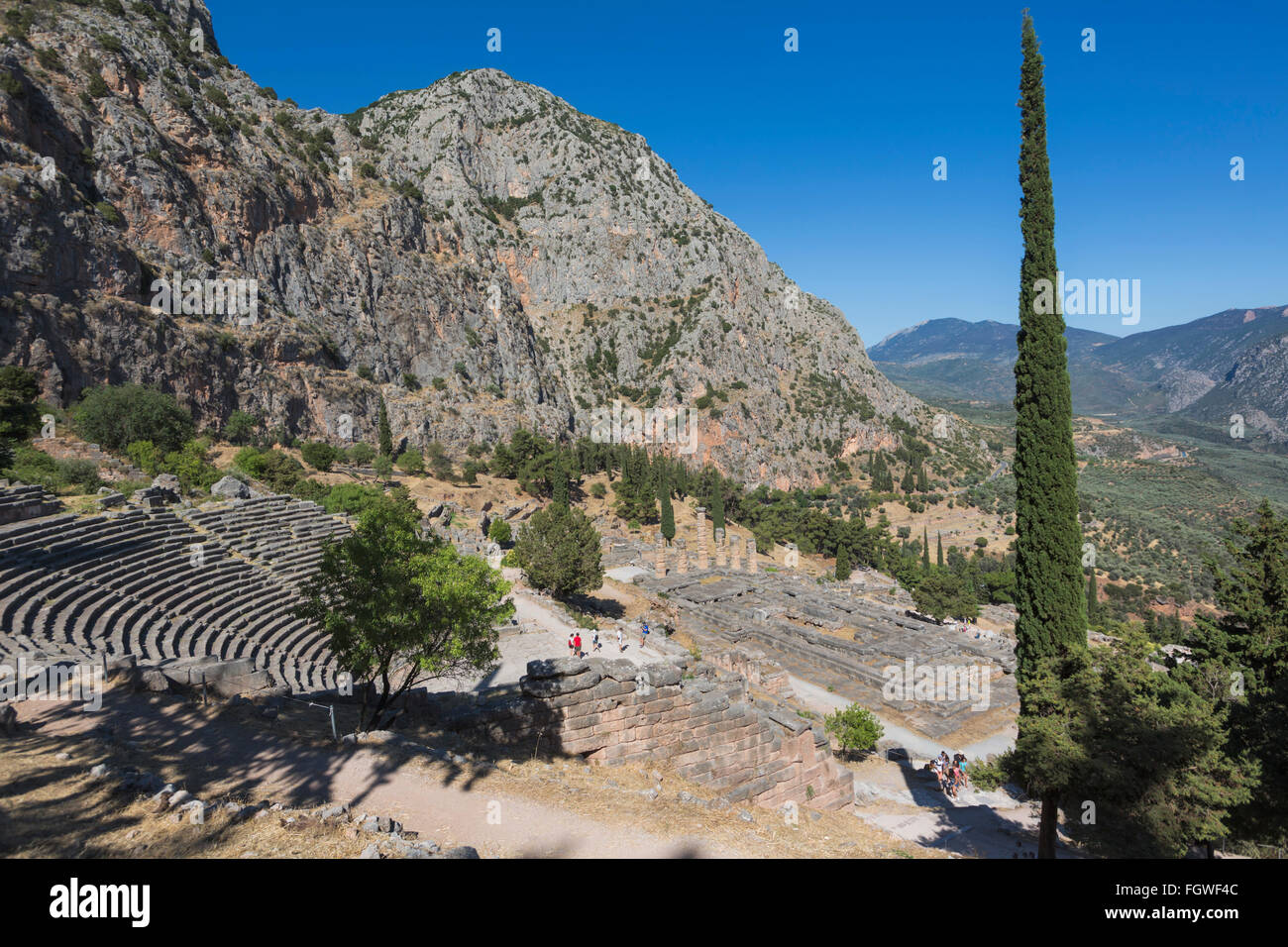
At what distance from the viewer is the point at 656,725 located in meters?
12.5

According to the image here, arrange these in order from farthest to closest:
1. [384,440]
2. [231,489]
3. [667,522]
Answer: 1. [384,440]
2. [667,522]
3. [231,489]

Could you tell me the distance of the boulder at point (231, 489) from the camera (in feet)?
94.4

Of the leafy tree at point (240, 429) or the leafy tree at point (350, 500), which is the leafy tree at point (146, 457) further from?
the leafy tree at point (240, 429)

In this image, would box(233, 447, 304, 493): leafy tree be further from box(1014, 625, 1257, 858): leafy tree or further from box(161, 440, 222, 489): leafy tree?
box(1014, 625, 1257, 858): leafy tree

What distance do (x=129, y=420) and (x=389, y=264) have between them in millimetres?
51386

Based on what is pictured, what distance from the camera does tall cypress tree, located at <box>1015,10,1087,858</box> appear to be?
13.2 m

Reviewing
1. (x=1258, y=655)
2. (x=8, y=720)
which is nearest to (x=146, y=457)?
(x=8, y=720)

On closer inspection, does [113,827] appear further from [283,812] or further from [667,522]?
[667,522]

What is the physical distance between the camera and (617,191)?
125688 mm

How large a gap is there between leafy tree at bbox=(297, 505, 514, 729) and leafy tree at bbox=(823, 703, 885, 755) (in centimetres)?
1232

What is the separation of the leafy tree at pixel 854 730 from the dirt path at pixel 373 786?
12.4 m

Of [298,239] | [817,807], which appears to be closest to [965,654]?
[817,807]

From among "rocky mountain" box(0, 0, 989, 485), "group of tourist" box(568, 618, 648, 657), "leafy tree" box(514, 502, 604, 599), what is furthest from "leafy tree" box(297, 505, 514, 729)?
"rocky mountain" box(0, 0, 989, 485)

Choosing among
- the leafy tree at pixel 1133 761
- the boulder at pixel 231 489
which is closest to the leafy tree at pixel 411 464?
the boulder at pixel 231 489
